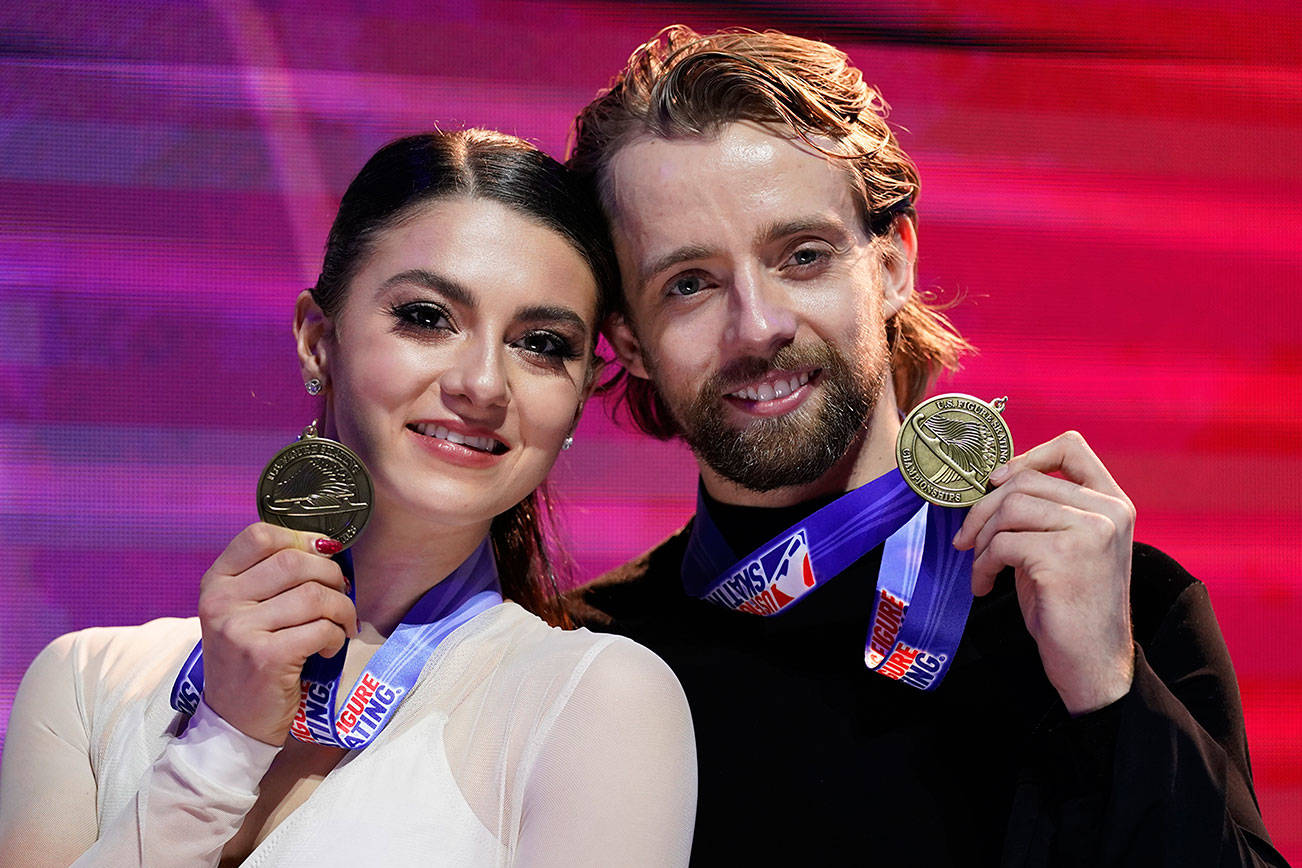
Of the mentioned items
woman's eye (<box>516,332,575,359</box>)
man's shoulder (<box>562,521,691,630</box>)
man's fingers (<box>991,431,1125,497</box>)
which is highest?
woman's eye (<box>516,332,575,359</box>)

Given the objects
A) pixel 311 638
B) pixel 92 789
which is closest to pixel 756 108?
pixel 311 638

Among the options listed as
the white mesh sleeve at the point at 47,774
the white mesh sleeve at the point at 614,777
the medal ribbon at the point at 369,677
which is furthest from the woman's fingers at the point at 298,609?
the white mesh sleeve at the point at 47,774

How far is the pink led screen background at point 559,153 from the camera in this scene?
326 cm

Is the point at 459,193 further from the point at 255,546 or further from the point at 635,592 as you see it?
the point at 635,592

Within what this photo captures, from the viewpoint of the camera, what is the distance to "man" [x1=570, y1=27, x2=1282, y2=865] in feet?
6.80

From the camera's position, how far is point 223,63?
332cm

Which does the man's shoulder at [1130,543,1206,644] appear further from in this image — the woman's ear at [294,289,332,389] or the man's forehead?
the woman's ear at [294,289,332,389]

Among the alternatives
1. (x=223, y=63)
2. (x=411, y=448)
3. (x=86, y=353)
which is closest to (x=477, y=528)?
(x=411, y=448)

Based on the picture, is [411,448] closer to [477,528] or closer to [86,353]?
Answer: [477,528]

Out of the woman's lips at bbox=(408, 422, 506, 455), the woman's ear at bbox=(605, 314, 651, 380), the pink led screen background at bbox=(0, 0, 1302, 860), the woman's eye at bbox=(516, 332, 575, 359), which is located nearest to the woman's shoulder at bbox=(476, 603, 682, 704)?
the woman's lips at bbox=(408, 422, 506, 455)

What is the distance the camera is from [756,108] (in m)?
2.64

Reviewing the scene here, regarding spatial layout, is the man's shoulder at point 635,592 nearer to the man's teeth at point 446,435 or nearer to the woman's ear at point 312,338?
the man's teeth at point 446,435

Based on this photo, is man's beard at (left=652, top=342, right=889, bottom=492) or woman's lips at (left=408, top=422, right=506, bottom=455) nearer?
woman's lips at (left=408, top=422, right=506, bottom=455)

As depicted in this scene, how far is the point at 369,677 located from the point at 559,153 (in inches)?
71.3
